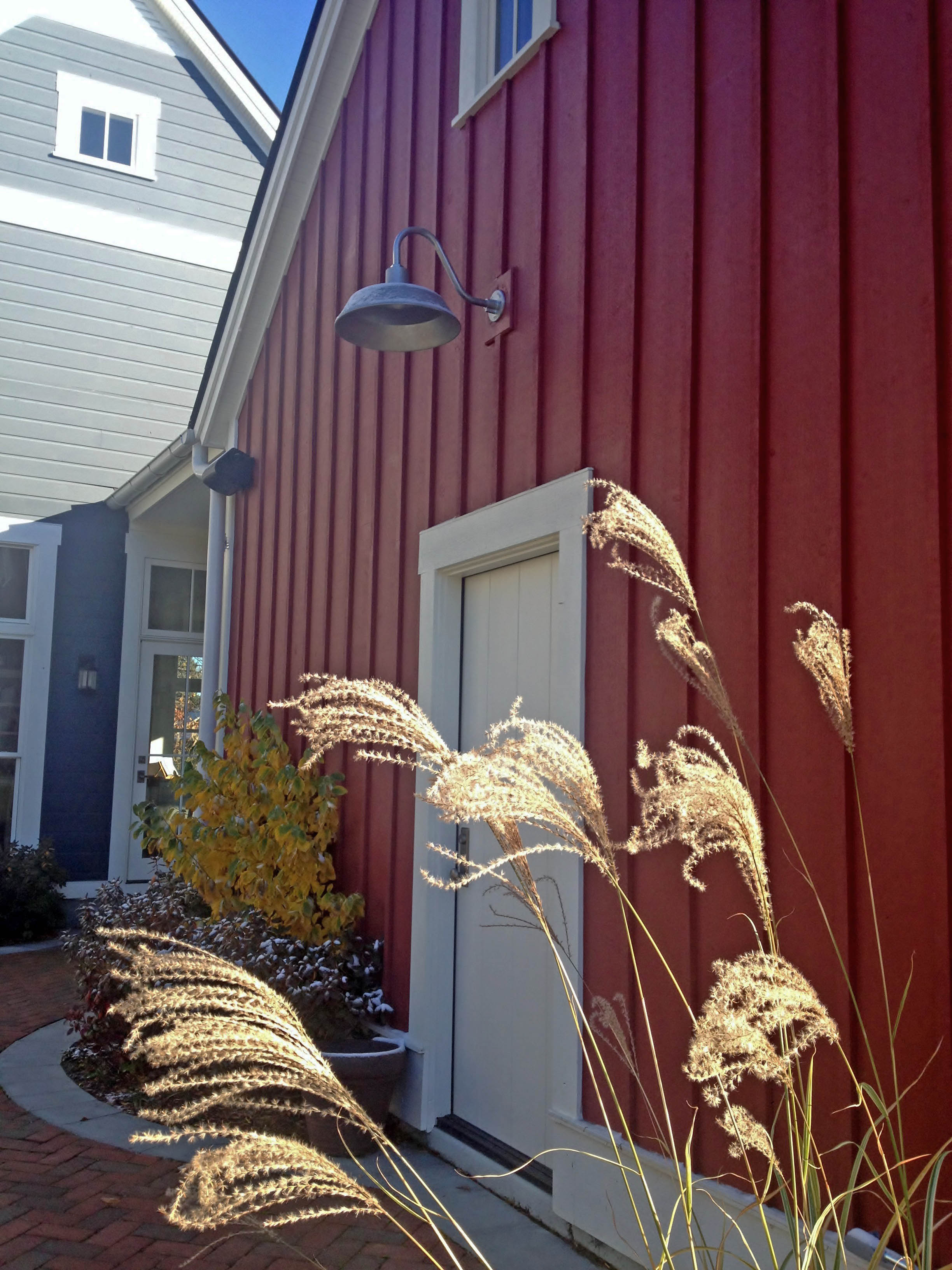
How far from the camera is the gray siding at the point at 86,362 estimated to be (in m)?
9.72

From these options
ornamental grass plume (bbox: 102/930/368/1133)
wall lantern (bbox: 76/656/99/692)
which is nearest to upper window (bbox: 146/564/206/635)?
wall lantern (bbox: 76/656/99/692)

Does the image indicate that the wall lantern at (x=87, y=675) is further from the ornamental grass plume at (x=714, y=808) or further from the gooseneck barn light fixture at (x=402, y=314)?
the ornamental grass plume at (x=714, y=808)

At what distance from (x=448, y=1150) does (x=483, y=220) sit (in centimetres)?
375

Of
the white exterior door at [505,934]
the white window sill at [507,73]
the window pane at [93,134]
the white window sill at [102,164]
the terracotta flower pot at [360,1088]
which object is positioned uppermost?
the window pane at [93,134]

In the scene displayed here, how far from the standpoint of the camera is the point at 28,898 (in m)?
8.56

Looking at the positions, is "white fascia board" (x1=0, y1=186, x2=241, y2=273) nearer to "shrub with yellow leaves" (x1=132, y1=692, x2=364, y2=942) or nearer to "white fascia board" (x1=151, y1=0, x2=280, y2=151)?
"white fascia board" (x1=151, y1=0, x2=280, y2=151)

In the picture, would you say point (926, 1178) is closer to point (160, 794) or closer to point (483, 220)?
point (483, 220)

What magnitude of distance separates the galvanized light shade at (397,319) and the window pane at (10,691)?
641cm

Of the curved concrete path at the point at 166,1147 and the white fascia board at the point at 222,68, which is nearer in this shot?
the curved concrete path at the point at 166,1147

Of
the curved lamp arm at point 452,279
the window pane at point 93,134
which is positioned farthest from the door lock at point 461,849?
the window pane at point 93,134

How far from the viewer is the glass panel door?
9.81 m

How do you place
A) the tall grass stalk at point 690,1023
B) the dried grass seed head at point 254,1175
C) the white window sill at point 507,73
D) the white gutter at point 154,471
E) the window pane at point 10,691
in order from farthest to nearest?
the window pane at point 10,691 < the white gutter at point 154,471 < the white window sill at point 507,73 < the tall grass stalk at point 690,1023 < the dried grass seed head at point 254,1175

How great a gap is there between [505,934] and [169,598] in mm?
6961

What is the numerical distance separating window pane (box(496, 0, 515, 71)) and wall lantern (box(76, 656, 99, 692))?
667cm
